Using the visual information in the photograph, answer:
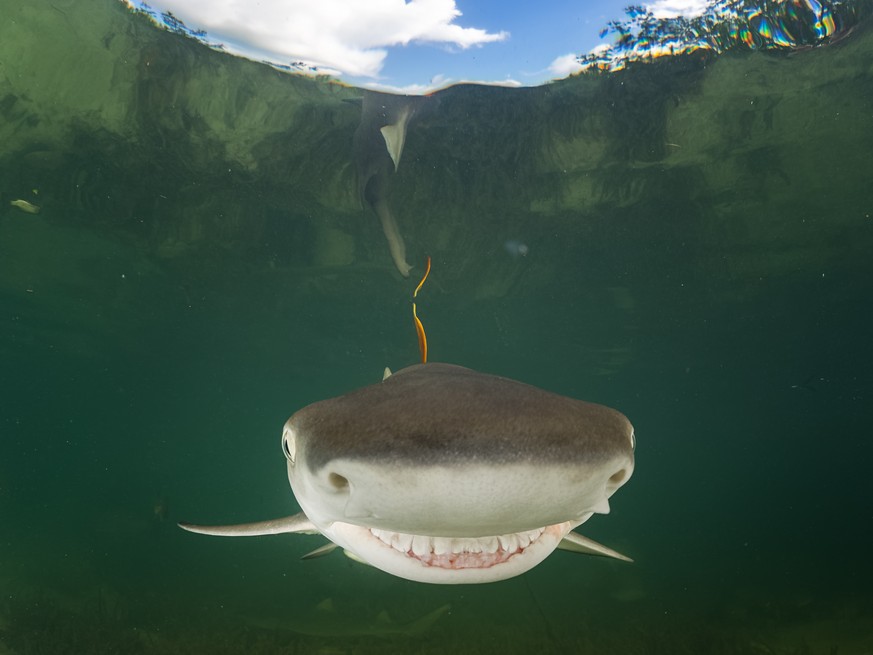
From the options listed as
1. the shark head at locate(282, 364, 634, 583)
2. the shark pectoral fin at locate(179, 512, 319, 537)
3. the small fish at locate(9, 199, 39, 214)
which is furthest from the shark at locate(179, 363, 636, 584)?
the small fish at locate(9, 199, 39, 214)

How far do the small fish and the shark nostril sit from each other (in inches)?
624

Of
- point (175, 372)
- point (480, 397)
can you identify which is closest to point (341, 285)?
point (480, 397)

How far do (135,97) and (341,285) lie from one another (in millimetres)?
8994

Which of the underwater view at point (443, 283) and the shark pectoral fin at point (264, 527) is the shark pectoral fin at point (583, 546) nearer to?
the underwater view at point (443, 283)

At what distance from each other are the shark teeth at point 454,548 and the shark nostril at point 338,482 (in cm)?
49

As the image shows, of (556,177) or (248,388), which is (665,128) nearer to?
(556,177)

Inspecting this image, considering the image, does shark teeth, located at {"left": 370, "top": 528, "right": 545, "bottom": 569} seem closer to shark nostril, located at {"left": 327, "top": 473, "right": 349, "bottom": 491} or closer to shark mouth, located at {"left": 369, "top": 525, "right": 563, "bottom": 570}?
shark mouth, located at {"left": 369, "top": 525, "right": 563, "bottom": 570}

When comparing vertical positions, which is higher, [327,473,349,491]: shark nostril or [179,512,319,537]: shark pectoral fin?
[327,473,349,491]: shark nostril

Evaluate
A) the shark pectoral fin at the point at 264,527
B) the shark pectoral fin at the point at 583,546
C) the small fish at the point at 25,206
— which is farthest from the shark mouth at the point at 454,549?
the small fish at the point at 25,206

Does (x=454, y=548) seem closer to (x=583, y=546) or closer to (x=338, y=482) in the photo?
(x=338, y=482)

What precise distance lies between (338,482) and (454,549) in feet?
2.17

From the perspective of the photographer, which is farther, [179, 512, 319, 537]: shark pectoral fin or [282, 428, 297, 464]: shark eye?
[179, 512, 319, 537]: shark pectoral fin

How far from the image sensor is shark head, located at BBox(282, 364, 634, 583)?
4.91 ft

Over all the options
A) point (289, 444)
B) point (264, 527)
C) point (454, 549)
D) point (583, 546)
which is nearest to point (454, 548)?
point (454, 549)
